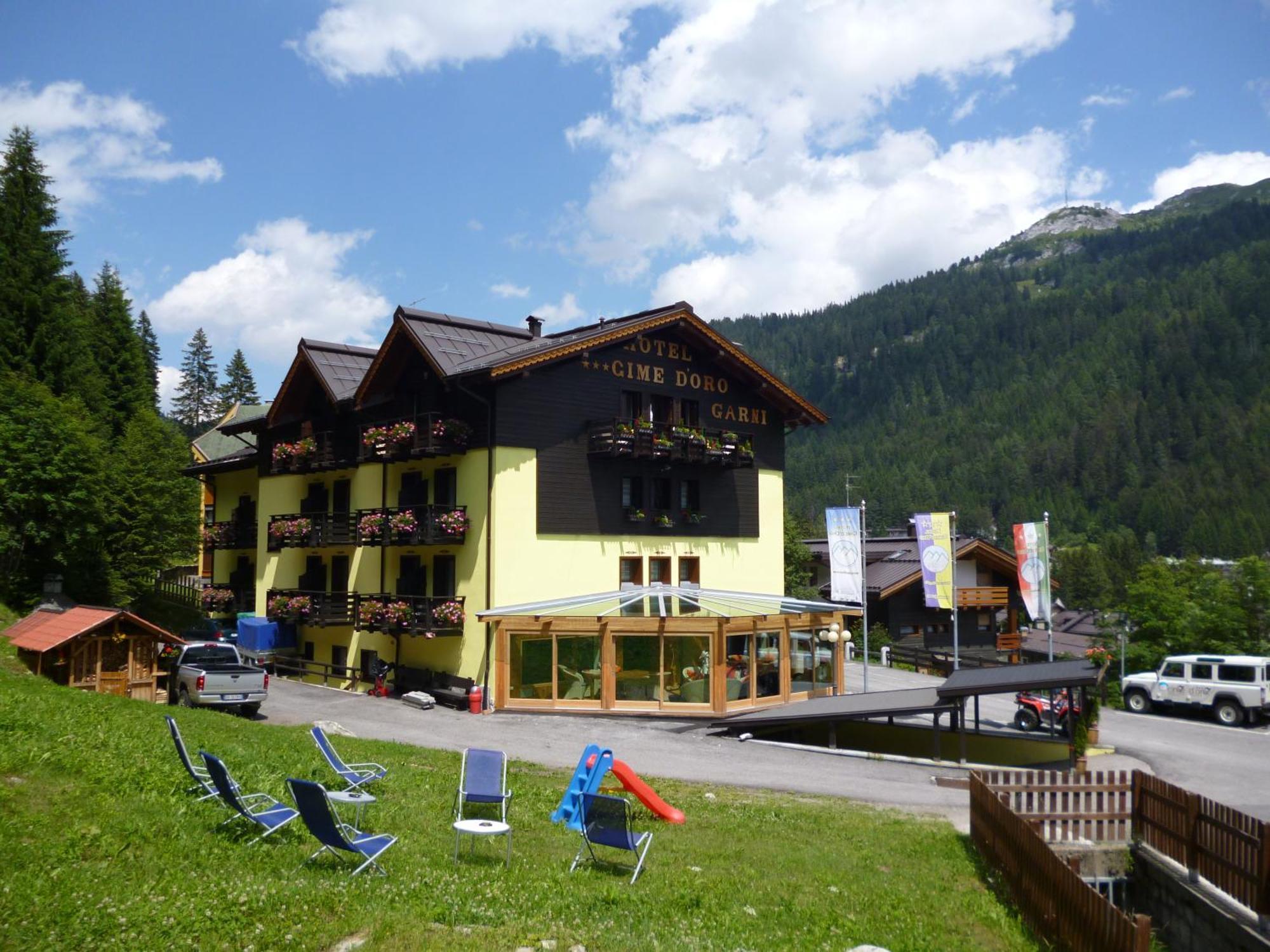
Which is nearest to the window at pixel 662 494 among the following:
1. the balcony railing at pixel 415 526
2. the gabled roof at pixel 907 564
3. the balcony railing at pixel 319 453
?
the balcony railing at pixel 415 526

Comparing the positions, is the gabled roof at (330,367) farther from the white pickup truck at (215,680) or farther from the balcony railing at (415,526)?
the white pickup truck at (215,680)

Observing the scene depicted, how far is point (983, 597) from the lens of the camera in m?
51.2

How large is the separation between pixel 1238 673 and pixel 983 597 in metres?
23.1

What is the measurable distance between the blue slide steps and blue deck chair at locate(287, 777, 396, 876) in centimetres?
273

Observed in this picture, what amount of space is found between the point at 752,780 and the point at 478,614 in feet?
34.3

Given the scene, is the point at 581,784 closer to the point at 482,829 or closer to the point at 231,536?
Answer: the point at 482,829

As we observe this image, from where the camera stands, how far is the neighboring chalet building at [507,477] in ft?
93.5

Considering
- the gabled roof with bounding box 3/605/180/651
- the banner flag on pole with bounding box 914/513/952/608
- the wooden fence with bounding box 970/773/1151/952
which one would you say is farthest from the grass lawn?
the banner flag on pole with bounding box 914/513/952/608

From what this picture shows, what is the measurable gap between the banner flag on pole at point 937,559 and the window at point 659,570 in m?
10.1

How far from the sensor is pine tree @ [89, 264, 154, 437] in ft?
180

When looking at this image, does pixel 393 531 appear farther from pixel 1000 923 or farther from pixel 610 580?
pixel 1000 923

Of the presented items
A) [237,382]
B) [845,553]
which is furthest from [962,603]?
[237,382]

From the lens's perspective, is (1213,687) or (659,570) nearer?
(1213,687)

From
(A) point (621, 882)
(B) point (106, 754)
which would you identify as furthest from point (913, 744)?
(B) point (106, 754)
